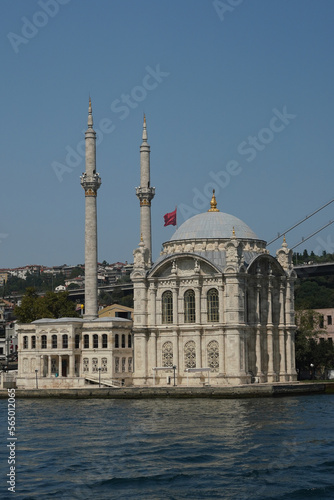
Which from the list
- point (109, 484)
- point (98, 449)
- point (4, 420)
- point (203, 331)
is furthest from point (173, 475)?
point (203, 331)

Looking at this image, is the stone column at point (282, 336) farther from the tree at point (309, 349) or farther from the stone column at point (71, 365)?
the stone column at point (71, 365)

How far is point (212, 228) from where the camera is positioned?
76562mm

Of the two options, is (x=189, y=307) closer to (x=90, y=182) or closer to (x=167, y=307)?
(x=167, y=307)

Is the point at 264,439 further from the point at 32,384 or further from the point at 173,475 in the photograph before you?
the point at 32,384

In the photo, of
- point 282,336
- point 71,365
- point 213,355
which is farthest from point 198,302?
point 71,365

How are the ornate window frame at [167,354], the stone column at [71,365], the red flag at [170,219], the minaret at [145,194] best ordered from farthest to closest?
the minaret at [145,194] < the red flag at [170,219] < the stone column at [71,365] < the ornate window frame at [167,354]

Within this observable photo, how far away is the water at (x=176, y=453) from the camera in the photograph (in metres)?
33.2

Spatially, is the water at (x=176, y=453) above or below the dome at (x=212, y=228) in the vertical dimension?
below

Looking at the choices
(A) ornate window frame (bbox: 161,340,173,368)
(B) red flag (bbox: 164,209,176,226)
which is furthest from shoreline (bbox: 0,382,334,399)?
(B) red flag (bbox: 164,209,176,226)

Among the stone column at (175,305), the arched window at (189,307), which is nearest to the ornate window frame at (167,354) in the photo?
the stone column at (175,305)

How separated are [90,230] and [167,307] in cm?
996

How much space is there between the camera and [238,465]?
3691cm

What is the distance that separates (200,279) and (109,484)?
3989 cm

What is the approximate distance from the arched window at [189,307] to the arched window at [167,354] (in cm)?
251
